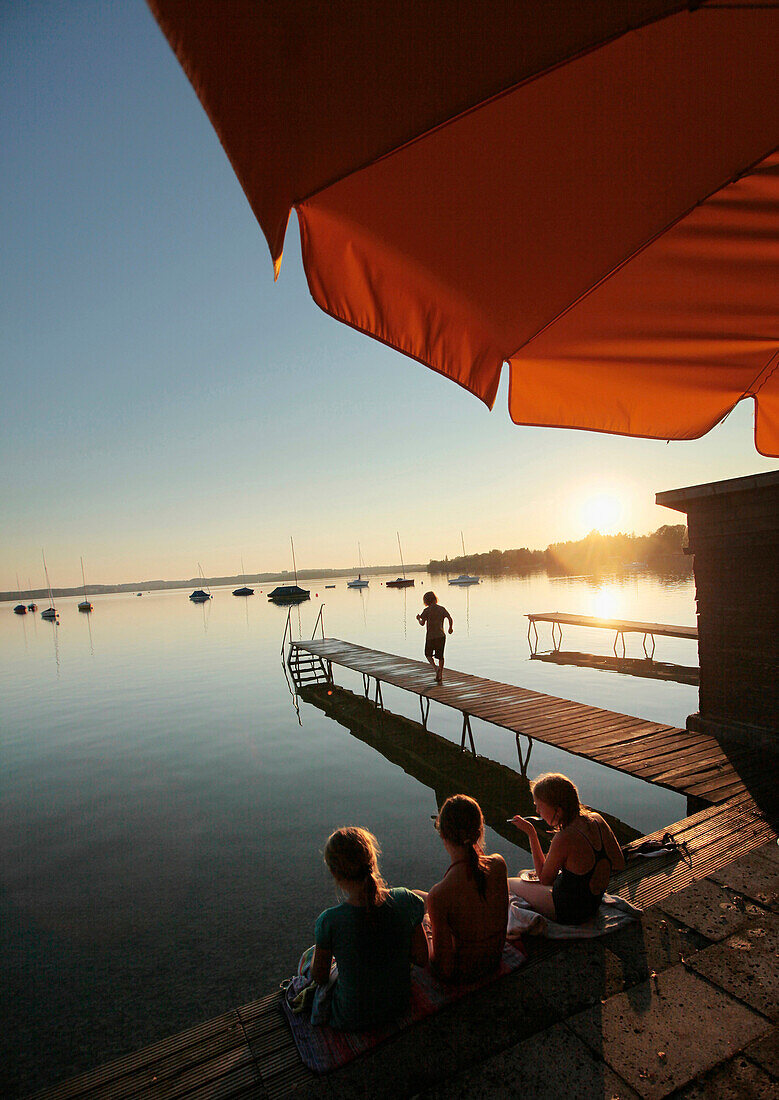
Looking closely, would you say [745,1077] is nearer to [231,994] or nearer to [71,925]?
[231,994]

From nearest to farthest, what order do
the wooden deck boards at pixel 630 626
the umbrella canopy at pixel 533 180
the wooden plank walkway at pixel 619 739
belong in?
1. the umbrella canopy at pixel 533 180
2. the wooden plank walkway at pixel 619 739
3. the wooden deck boards at pixel 630 626

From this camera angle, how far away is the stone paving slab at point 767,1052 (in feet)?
7.88

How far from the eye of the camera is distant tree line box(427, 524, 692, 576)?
11950 centimetres

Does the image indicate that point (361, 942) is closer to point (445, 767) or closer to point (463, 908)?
point (463, 908)

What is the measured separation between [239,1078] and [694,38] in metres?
4.82

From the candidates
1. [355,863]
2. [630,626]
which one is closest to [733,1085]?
[355,863]

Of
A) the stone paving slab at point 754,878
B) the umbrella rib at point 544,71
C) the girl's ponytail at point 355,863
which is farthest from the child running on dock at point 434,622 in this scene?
the umbrella rib at point 544,71

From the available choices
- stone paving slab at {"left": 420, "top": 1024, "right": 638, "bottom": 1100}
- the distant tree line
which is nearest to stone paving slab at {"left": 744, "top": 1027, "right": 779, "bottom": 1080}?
stone paving slab at {"left": 420, "top": 1024, "right": 638, "bottom": 1100}

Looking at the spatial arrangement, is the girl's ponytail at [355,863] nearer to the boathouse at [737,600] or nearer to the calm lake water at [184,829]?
the calm lake water at [184,829]

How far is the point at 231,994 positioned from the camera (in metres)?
5.45

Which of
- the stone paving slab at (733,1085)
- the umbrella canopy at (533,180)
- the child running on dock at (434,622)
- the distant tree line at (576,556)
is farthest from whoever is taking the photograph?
the distant tree line at (576,556)

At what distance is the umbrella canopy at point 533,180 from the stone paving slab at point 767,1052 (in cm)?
304

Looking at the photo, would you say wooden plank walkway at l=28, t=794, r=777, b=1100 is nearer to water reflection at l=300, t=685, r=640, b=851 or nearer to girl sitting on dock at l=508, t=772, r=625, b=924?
girl sitting on dock at l=508, t=772, r=625, b=924

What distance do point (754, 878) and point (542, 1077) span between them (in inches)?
98.9
